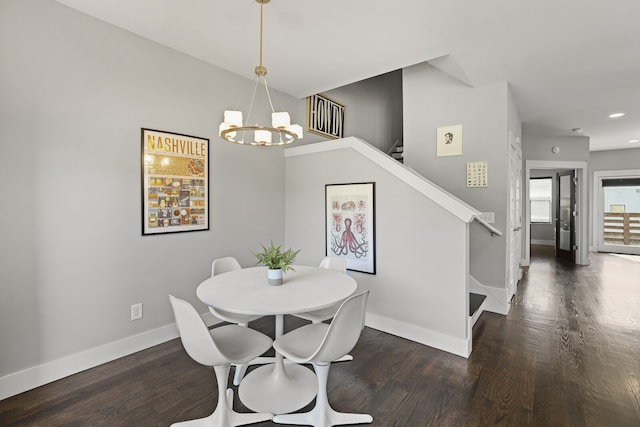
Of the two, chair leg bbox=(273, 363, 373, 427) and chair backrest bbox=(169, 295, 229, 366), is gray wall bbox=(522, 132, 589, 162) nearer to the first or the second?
chair leg bbox=(273, 363, 373, 427)

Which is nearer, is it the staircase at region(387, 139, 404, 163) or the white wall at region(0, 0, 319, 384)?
the white wall at region(0, 0, 319, 384)

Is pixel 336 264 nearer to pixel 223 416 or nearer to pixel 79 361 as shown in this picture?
pixel 223 416

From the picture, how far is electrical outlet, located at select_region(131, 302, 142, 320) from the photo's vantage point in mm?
2618

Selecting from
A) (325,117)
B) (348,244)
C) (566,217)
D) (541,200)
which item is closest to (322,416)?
(348,244)

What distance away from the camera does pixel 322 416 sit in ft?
5.56

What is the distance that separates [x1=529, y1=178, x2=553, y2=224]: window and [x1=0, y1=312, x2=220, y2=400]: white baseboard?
10350 millimetres

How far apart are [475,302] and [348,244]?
1.48m

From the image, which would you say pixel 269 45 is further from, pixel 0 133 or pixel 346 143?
pixel 0 133

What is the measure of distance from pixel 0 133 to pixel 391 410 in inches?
121

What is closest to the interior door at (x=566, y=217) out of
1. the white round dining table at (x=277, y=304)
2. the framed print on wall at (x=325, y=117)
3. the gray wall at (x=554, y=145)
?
the gray wall at (x=554, y=145)

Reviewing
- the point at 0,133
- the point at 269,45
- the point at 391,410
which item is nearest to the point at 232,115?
the point at 269,45

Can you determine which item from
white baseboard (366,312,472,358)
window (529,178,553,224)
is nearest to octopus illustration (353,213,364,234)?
white baseboard (366,312,472,358)

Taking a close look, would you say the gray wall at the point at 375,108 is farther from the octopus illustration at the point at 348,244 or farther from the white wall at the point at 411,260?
the octopus illustration at the point at 348,244

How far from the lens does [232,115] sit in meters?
2.07
